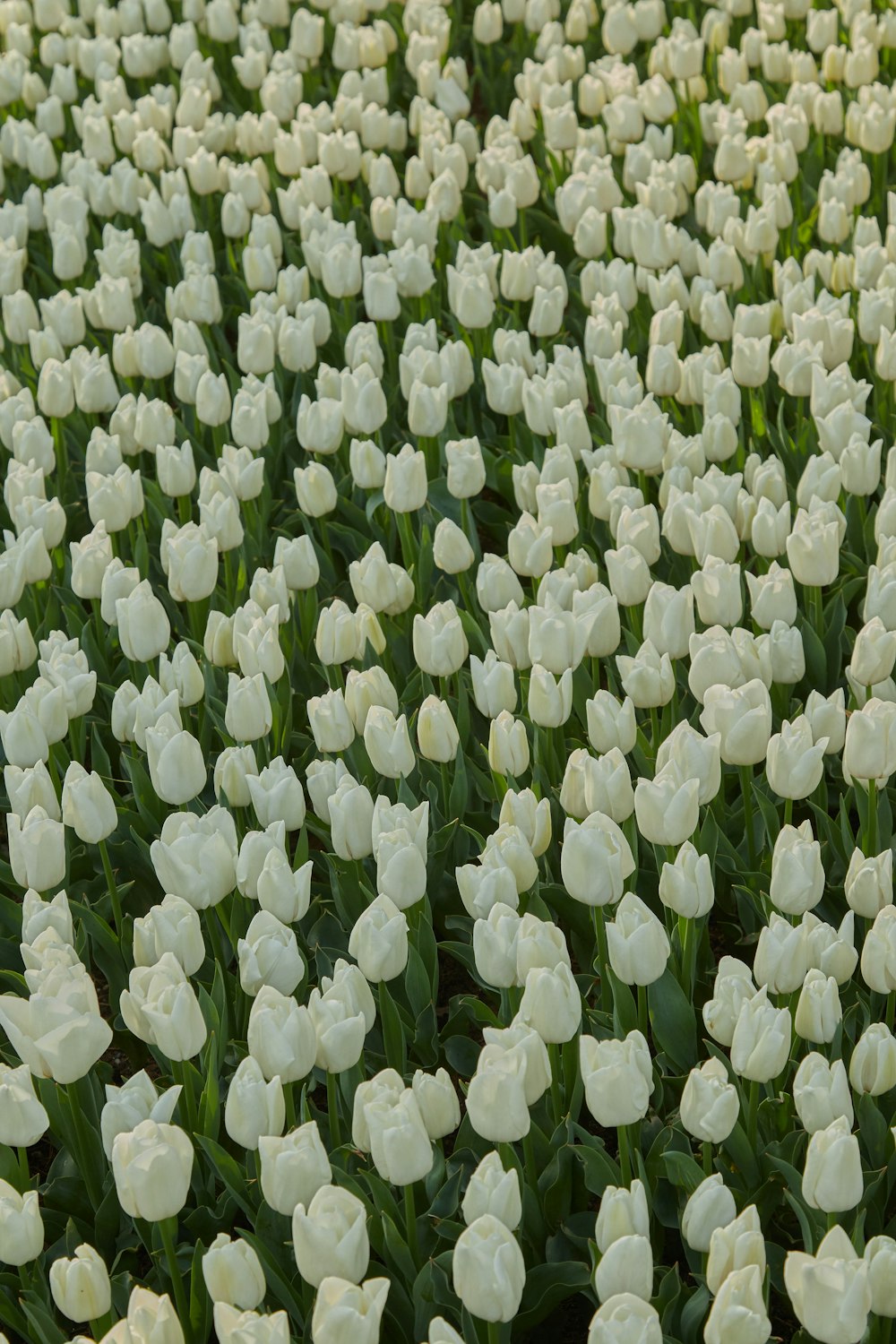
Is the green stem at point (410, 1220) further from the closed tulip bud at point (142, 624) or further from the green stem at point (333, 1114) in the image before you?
the closed tulip bud at point (142, 624)

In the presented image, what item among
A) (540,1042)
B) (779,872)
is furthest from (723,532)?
(540,1042)

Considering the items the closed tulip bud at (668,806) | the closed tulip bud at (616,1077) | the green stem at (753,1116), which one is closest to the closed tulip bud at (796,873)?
the closed tulip bud at (668,806)

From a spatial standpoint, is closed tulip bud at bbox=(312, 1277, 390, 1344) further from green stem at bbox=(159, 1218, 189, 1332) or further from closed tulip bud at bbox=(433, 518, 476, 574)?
closed tulip bud at bbox=(433, 518, 476, 574)

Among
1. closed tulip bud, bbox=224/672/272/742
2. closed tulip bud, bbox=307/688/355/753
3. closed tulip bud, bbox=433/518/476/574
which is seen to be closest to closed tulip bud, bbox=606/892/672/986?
closed tulip bud, bbox=307/688/355/753

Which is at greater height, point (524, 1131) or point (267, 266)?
point (267, 266)

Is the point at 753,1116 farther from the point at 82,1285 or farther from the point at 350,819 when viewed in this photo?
the point at 82,1285

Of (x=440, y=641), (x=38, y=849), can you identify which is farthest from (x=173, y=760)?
(x=440, y=641)

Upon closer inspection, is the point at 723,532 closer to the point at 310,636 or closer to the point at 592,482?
the point at 592,482
